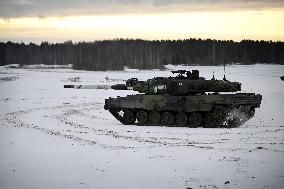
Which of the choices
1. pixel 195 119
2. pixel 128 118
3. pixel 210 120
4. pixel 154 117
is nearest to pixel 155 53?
pixel 128 118

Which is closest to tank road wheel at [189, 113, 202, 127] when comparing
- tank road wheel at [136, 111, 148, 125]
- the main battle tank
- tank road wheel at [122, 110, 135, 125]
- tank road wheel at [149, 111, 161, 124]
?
the main battle tank

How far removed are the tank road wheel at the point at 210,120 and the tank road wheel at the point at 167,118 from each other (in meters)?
1.67

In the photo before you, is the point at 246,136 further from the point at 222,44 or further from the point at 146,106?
the point at 222,44

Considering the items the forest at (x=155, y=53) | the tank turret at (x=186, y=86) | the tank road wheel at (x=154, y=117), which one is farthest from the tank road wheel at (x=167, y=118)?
the forest at (x=155, y=53)

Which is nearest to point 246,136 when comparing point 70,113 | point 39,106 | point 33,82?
point 70,113

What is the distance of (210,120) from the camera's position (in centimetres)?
2062

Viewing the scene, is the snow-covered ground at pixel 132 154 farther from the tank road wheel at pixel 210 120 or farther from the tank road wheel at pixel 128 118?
the tank road wheel at pixel 210 120

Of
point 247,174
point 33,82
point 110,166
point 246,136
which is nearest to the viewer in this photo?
point 247,174

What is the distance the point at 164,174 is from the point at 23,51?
133 m

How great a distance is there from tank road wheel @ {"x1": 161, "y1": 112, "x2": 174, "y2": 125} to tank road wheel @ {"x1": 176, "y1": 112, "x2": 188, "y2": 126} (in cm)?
33

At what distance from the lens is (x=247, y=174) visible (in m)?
11.4

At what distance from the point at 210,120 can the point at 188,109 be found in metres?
1.09

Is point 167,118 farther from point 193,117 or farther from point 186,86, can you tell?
point 186,86

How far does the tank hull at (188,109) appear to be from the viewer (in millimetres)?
20328
